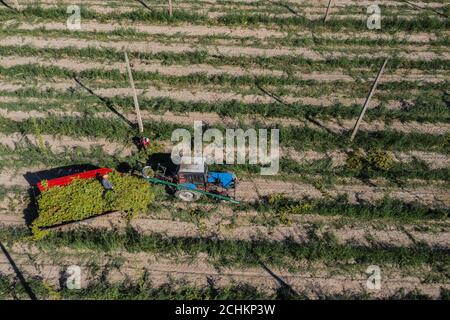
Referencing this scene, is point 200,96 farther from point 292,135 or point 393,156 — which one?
point 393,156

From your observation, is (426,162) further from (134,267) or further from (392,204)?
(134,267)

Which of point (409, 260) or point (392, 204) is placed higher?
point (392, 204)

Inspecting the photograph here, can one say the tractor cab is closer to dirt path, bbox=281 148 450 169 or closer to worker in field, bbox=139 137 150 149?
worker in field, bbox=139 137 150 149

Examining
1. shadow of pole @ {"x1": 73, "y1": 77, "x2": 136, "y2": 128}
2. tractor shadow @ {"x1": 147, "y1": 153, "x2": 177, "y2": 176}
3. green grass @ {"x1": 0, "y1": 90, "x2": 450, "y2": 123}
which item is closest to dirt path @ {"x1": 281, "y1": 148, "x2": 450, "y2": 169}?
green grass @ {"x1": 0, "y1": 90, "x2": 450, "y2": 123}

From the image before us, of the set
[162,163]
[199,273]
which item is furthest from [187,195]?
[199,273]

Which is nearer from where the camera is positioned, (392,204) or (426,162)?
(392,204)

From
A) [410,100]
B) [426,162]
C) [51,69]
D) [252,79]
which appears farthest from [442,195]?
[51,69]

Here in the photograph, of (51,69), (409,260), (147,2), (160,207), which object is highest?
(147,2)
